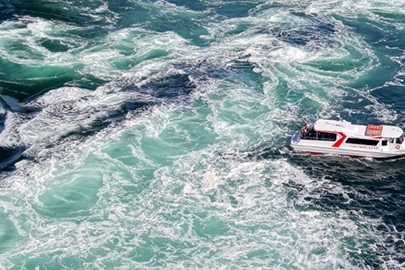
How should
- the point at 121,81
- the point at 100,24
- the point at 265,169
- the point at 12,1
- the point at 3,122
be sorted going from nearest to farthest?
1. the point at 265,169
2. the point at 3,122
3. the point at 121,81
4. the point at 100,24
5. the point at 12,1

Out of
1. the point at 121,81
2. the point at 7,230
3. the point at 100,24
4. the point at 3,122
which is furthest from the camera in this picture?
the point at 100,24

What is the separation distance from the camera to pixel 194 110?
59.9m

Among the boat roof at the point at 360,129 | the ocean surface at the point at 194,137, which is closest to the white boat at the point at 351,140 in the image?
the boat roof at the point at 360,129

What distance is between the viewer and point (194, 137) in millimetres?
55562

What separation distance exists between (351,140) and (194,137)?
50.8ft

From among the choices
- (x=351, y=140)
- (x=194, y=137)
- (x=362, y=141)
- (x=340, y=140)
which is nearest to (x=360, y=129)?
(x=362, y=141)

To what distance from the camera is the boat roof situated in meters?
51.2

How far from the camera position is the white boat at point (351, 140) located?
2004 inches

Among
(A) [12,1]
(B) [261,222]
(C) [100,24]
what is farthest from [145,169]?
(A) [12,1]

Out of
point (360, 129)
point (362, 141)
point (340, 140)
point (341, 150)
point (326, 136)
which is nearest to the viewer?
point (362, 141)

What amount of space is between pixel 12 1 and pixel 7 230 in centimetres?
5830

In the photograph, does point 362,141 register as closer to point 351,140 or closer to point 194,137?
point 351,140

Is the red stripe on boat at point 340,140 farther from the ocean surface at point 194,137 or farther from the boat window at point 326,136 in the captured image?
the ocean surface at point 194,137

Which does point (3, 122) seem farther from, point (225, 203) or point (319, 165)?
point (319, 165)
